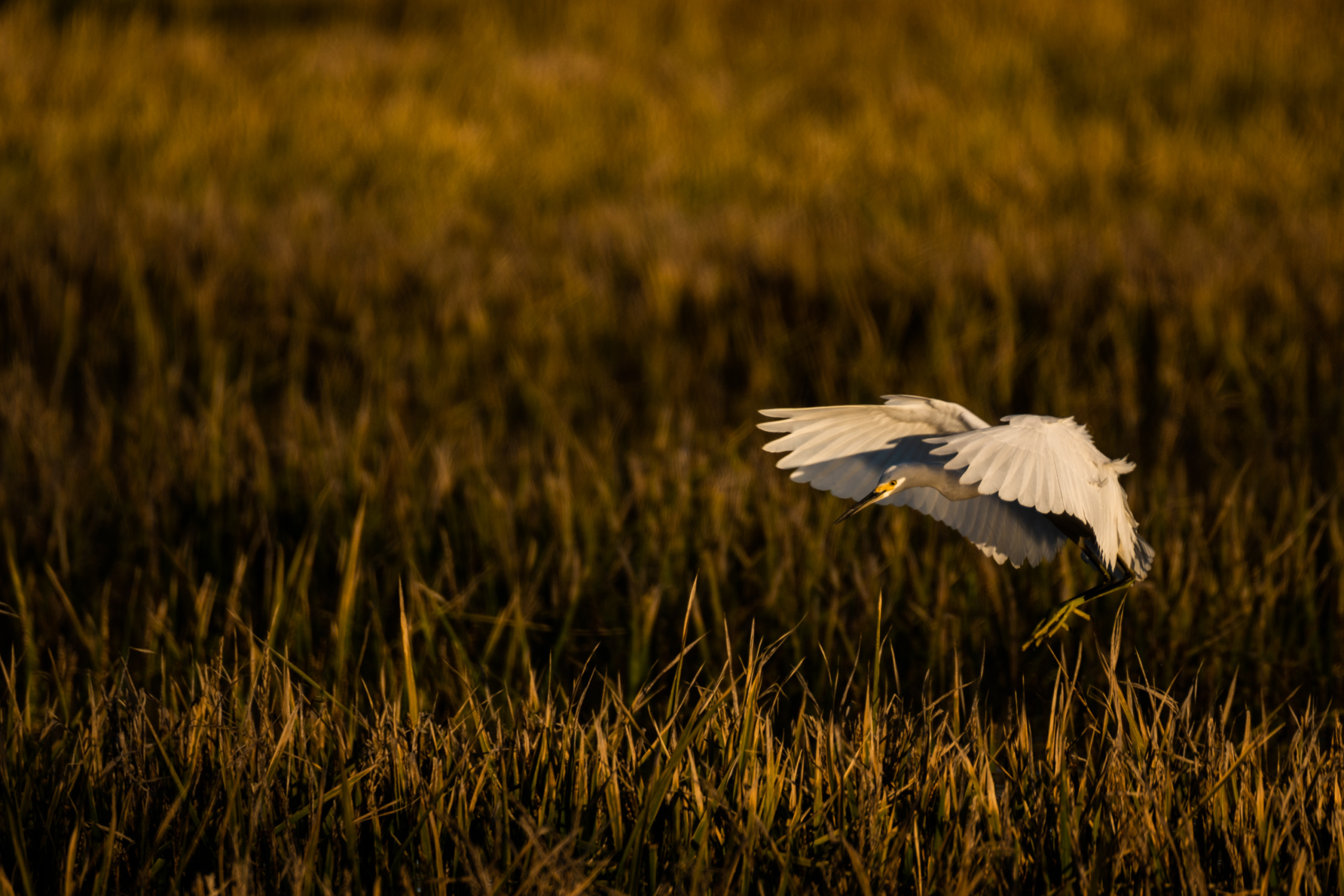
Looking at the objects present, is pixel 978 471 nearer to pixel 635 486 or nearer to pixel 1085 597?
pixel 1085 597

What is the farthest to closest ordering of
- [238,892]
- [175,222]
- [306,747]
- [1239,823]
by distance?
[175,222] → [306,747] → [1239,823] → [238,892]

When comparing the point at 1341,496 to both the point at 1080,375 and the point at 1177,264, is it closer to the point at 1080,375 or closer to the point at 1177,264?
the point at 1080,375

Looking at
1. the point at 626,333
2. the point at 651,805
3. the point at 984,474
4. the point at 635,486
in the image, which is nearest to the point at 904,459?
the point at 984,474

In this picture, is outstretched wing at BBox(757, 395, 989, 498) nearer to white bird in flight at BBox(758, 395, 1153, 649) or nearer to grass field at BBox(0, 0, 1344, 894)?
white bird in flight at BBox(758, 395, 1153, 649)

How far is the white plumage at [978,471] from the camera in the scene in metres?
0.94

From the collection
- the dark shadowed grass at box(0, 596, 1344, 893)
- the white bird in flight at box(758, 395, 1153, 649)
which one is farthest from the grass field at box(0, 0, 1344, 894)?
the white bird in flight at box(758, 395, 1153, 649)

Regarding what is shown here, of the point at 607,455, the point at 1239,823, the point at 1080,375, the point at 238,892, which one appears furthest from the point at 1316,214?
the point at 238,892

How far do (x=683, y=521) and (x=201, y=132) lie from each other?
3.65 metres

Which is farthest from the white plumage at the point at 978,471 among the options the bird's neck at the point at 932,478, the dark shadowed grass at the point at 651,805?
the dark shadowed grass at the point at 651,805

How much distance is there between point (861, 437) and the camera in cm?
109

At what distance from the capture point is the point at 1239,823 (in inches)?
41.8

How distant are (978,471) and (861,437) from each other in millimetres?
178

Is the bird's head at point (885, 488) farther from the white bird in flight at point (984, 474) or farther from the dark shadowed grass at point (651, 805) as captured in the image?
the dark shadowed grass at point (651, 805)

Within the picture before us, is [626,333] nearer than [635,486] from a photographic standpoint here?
No
